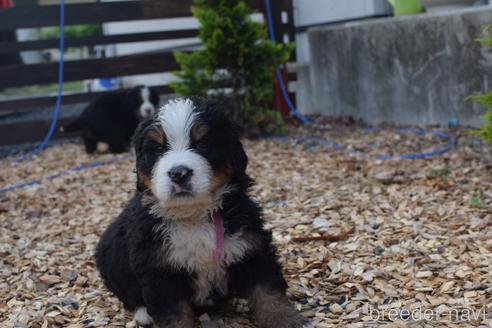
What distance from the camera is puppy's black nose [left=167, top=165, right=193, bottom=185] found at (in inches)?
111

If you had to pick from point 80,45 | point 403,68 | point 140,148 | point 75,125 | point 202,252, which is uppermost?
point 80,45

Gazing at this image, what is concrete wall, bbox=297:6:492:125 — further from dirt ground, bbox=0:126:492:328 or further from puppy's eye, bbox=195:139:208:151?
puppy's eye, bbox=195:139:208:151

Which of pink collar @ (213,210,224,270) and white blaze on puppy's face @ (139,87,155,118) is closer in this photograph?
pink collar @ (213,210,224,270)

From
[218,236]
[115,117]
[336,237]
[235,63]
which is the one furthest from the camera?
[115,117]

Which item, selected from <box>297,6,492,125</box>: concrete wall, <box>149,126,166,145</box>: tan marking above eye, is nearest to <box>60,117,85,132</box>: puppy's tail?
<box>297,6,492,125</box>: concrete wall

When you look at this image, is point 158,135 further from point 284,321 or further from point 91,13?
point 91,13

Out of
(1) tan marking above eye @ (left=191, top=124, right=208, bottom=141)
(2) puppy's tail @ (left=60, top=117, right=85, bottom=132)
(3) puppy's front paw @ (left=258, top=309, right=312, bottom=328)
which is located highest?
(1) tan marking above eye @ (left=191, top=124, right=208, bottom=141)

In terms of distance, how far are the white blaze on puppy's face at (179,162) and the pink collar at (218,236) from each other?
0.17 meters

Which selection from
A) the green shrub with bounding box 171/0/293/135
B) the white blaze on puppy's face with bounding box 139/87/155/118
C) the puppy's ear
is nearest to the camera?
the puppy's ear

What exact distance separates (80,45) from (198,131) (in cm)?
683

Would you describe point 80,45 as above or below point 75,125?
above

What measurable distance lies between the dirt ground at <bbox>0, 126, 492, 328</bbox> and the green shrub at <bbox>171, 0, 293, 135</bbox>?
108 cm

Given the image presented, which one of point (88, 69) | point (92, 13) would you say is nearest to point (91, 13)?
point (92, 13)

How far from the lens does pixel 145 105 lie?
8617 millimetres
